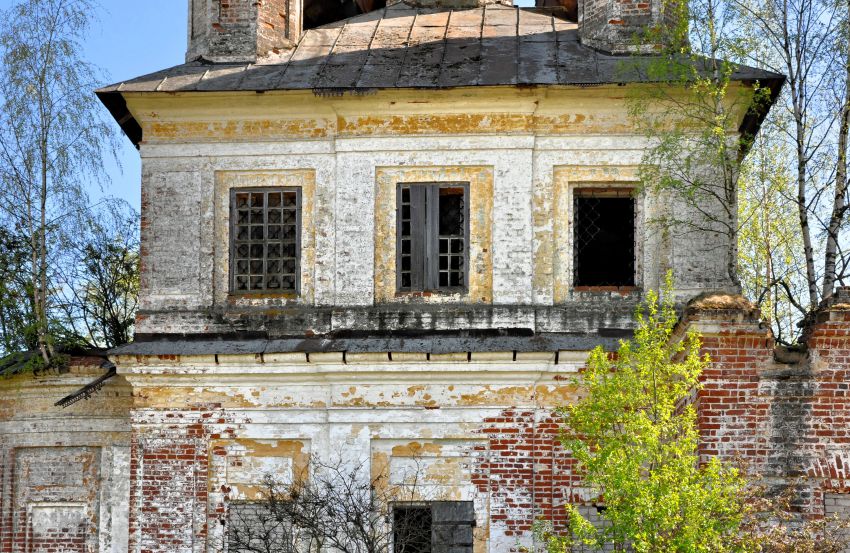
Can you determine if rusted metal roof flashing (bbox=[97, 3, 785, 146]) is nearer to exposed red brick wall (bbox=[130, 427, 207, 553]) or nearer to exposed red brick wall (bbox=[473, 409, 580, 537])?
exposed red brick wall (bbox=[473, 409, 580, 537])

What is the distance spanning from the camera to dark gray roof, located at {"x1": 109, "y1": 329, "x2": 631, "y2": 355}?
57.8ft

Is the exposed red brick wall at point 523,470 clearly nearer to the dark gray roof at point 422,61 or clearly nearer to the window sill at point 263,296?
the window sill at point 263,296

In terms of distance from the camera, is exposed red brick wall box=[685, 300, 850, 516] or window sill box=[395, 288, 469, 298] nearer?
exposed red brick wall box=[685, 300, 850, 516]

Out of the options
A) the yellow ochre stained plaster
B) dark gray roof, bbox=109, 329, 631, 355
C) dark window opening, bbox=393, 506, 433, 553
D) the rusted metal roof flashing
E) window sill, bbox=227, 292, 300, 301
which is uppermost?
the rusted metal roof flashing

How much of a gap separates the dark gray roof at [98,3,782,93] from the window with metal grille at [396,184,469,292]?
142 cm

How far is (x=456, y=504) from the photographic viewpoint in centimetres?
1761

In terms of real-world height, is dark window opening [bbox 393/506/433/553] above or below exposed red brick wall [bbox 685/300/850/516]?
below

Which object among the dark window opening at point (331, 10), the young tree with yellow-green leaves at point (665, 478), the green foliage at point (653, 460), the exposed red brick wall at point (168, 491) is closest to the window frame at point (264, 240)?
the exposed red brick wall at point (168, 491)

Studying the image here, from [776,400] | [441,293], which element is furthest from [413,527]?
[776,400]

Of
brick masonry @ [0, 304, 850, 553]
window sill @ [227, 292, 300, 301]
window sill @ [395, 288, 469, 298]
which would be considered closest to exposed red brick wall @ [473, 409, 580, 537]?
brick masonry @ [0, 304, 850, 553]

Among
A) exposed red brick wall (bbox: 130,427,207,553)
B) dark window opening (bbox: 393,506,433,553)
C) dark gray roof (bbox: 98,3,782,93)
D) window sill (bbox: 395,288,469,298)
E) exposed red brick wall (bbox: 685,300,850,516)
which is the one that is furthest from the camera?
dark gray roof (bbox: 98,3,782,93)

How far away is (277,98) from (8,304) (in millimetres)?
4891

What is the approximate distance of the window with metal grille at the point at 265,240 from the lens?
1877 centimetres

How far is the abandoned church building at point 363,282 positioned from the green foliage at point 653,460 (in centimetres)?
268
